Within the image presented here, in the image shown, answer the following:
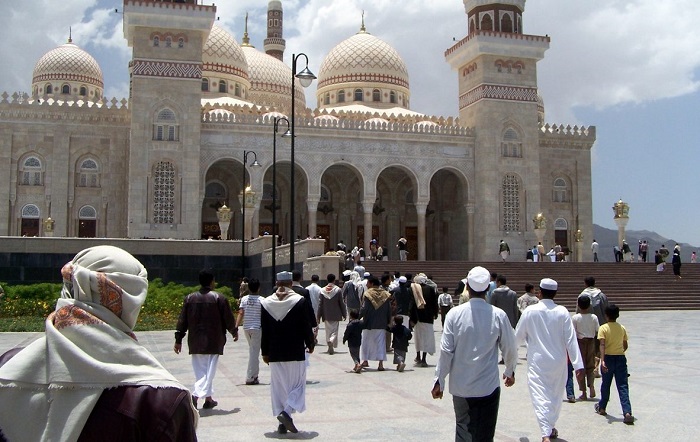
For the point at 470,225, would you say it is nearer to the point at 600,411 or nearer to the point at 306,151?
the point at 306,151

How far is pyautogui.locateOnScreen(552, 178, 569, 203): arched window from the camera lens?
35750 mm

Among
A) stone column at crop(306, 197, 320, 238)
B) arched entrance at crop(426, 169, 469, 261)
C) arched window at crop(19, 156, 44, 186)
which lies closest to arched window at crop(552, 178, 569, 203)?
arched entrance at crop(426, 169, 469, 261)

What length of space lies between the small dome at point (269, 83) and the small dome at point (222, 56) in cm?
238

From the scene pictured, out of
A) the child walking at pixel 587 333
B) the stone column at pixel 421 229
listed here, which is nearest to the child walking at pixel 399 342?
the child walking at pixel 587 333

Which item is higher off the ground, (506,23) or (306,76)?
(506,23)

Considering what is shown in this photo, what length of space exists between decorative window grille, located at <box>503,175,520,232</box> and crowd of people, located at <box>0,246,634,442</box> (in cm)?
2191

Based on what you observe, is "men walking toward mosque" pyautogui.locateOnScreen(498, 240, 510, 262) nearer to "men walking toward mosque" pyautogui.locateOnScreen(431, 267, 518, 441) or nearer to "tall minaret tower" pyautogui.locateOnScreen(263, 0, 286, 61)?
"tall minaret tower" pyautogui.locateOnScreen(263, 0, 286, 61)

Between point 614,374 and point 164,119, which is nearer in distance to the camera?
point 614,374

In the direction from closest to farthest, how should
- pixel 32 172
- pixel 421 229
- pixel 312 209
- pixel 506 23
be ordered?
pixel 32 172 < pixel 312 209 < pixel 421 229 < pixel 506 23

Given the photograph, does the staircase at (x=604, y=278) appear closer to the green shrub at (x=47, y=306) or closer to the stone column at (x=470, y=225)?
the stone column at (x=470, y=225)

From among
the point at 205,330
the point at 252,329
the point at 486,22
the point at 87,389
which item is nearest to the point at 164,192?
the point at 486,22

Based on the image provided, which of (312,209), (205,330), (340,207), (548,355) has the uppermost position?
(340,207)

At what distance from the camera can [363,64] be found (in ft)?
131

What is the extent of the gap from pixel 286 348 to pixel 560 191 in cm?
3105
